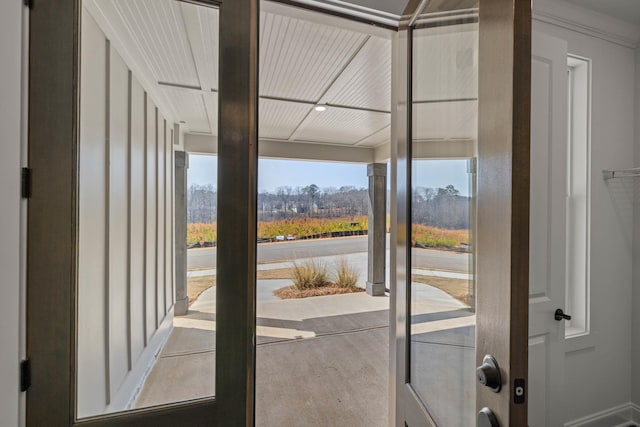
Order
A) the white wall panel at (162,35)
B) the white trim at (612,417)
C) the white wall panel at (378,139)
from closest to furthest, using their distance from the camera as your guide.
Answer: the white wall panel at (162,35)
the white trim at (612,417)
the white wall panel at (378,139)

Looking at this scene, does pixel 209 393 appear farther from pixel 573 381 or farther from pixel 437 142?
pixel 573 381

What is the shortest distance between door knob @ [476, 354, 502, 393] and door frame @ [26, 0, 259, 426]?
82 centimetres

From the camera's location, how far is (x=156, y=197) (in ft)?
5.59

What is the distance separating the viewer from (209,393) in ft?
3.72

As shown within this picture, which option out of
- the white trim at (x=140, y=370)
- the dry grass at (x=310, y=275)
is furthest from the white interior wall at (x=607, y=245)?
Answer: the dry grass at (x=310, y=275)

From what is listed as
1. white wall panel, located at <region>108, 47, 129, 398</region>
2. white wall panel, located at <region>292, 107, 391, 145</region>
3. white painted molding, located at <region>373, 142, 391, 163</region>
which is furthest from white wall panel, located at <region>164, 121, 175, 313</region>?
white painted molding, located at <region>373, 142, 391, 163</region>

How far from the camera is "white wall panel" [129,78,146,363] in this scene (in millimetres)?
1654

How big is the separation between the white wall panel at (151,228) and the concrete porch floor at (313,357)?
13.7 inches

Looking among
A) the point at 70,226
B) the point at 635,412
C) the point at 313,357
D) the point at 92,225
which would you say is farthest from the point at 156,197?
the point at 635,412

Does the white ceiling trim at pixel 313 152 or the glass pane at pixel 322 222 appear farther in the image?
the white ceiling trim at pixel 313 152

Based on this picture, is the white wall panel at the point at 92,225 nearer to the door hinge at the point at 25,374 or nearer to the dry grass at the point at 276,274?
the door hinge at the point at 25,374

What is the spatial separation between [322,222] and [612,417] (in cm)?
442

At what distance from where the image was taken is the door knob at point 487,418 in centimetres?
68

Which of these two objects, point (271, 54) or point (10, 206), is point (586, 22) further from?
point (10, 206)
